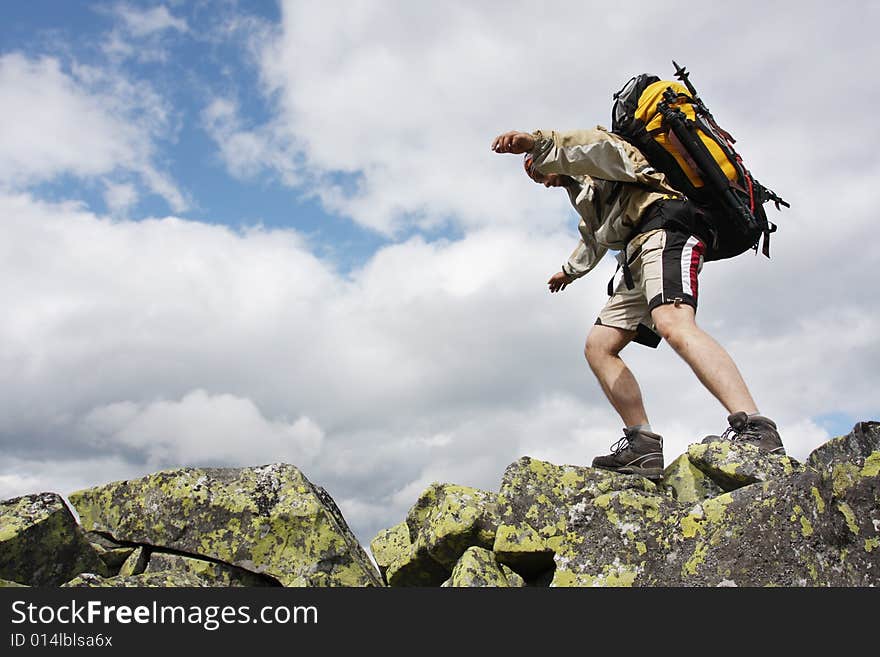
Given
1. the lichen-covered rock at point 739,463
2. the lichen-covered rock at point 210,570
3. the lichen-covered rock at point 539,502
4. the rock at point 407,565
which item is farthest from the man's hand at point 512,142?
the lichen-covered rock at point 210,570

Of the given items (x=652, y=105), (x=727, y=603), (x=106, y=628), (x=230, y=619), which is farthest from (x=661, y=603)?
(x=652, y=105)

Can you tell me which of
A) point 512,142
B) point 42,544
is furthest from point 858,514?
point 42,544

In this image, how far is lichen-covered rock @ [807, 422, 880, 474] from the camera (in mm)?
4934

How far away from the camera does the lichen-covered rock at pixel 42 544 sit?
20.1 ft

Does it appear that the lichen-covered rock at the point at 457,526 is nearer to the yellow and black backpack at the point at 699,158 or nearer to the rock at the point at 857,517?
the rock at the point at 857,517

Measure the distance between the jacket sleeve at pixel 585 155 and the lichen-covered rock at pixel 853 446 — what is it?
3214mm

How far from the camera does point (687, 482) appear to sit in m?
7.01

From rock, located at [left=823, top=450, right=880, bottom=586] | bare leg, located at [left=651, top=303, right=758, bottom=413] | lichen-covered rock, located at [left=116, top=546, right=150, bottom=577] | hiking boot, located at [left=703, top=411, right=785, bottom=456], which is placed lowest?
rock, located at [left=823, top=450, right=880, bottom=586]

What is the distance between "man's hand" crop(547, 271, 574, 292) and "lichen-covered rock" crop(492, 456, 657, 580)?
318 centimetres

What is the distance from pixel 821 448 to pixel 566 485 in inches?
80.8

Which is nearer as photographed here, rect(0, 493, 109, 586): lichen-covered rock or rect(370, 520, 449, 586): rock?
rect(0, 493, 109, 586): lichen-covered rock

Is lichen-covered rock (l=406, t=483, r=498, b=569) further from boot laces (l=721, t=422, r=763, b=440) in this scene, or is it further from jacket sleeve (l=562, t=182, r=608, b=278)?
jacket sleeve (l=562, t=182, r=608, b=278)

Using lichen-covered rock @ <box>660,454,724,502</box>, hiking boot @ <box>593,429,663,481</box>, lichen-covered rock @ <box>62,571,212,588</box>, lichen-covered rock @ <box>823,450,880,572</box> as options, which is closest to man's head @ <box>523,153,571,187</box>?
hiking boot @ <box>593,429,663,481</box>

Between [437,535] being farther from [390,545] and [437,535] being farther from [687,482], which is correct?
[687,482]
